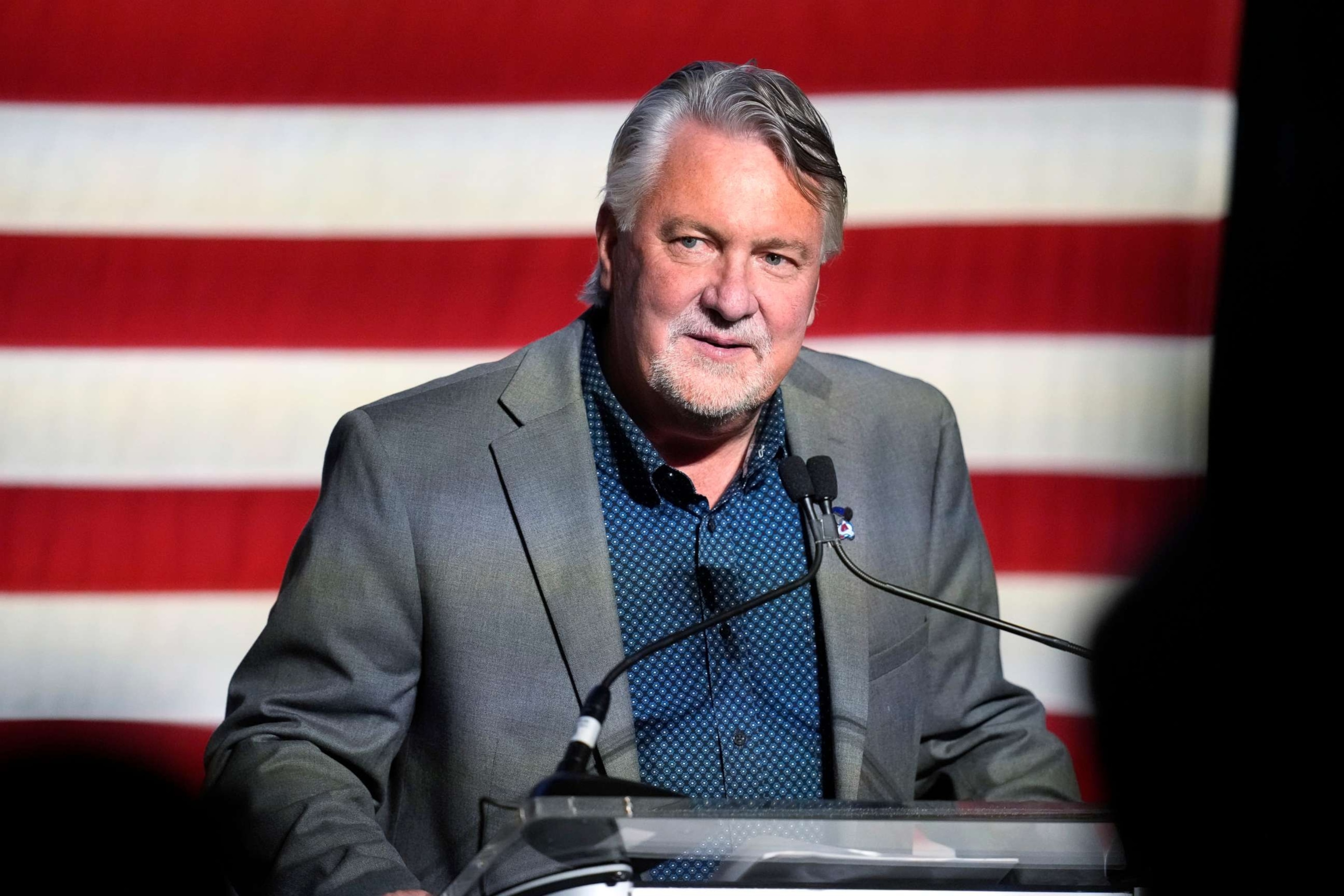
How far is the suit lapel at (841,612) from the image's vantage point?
1584 millimetres

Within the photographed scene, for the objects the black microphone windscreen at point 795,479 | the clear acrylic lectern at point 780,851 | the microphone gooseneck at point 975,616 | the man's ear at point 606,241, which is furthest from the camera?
the man's ear at point 606,241

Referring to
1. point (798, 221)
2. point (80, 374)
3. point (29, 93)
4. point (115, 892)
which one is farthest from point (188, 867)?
point (798, 221)

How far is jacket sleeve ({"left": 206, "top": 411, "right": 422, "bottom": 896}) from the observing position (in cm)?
137

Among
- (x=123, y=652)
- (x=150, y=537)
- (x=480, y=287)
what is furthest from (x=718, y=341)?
(x=123, y=652)

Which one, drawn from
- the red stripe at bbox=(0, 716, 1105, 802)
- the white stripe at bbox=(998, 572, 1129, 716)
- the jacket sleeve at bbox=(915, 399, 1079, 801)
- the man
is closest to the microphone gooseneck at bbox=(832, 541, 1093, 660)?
the man

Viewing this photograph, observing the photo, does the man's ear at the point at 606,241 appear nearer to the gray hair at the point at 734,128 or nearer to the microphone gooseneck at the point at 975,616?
the gray hair at the point at 734,128

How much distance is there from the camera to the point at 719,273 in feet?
5.18

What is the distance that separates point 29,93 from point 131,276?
1.19 ft

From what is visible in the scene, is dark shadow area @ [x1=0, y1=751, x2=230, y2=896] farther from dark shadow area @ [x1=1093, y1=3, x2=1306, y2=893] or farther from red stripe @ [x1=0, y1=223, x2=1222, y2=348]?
dark shadow area @ [x1=1093, y1=3, x2=1306, y2=893]

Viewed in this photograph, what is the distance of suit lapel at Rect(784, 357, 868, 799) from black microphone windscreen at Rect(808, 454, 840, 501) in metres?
0.24

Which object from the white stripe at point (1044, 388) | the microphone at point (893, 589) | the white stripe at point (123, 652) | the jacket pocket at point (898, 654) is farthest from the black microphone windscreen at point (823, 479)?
the white stripe at point (123, 652)

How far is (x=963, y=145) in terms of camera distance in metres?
2.35

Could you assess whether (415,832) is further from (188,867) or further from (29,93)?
(29,93)

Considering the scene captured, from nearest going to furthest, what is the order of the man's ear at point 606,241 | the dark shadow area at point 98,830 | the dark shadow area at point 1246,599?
the dark shadow area at point 1246,599, the man's ear at point 606,241, the dark shadow area at point 98,830
